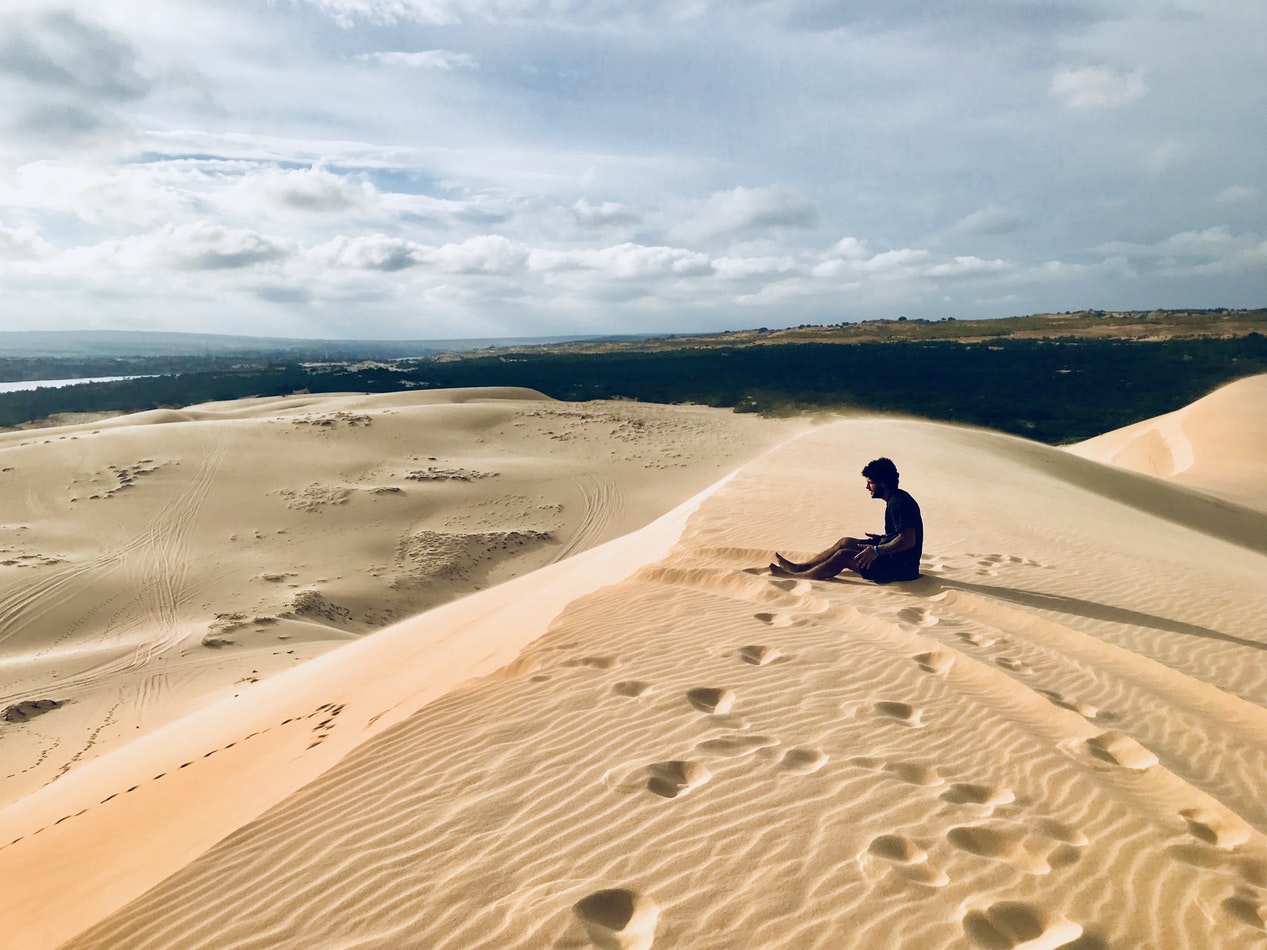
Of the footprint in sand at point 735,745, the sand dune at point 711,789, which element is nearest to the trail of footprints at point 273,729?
the sand dune at point 711,789

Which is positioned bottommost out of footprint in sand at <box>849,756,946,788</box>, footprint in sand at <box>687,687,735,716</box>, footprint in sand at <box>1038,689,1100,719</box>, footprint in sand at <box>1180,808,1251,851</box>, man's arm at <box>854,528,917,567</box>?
footprint in sand at <box>1038,689,1100,719</box>

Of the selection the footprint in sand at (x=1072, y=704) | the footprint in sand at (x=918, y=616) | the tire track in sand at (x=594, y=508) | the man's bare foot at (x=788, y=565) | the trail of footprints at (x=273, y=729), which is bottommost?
the tire track in sand at (x=594, y=508)

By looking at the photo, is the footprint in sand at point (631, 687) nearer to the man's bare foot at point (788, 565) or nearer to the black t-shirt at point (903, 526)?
the man's bare foot at point (788, 565)

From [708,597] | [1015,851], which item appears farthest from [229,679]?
[1015,851]

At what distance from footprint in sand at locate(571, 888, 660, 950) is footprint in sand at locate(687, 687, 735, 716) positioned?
1.80m

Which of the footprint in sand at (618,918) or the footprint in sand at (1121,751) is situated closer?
the footprint in sand at (618,918)

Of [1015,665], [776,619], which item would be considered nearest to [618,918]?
[776,619]

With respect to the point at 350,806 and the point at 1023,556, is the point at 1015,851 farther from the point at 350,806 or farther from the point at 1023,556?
the point at 1023,556

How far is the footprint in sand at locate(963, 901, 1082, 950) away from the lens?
9.29 feet

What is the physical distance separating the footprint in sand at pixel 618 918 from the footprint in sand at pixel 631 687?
1.98 m

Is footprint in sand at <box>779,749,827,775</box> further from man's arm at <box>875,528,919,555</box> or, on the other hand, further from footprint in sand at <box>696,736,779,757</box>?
man's arm at <box>875,528,919,555</box>

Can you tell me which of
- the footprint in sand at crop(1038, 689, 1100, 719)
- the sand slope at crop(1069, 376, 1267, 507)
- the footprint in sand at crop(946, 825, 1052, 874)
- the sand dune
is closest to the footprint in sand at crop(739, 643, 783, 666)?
the sand dune

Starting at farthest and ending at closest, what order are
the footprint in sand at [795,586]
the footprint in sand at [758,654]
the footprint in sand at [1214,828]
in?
the footprint in sand at [795,586], the footprint in sand at [758,654], the footprint in sand at [1214,828]

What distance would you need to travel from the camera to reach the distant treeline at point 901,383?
43562mm
